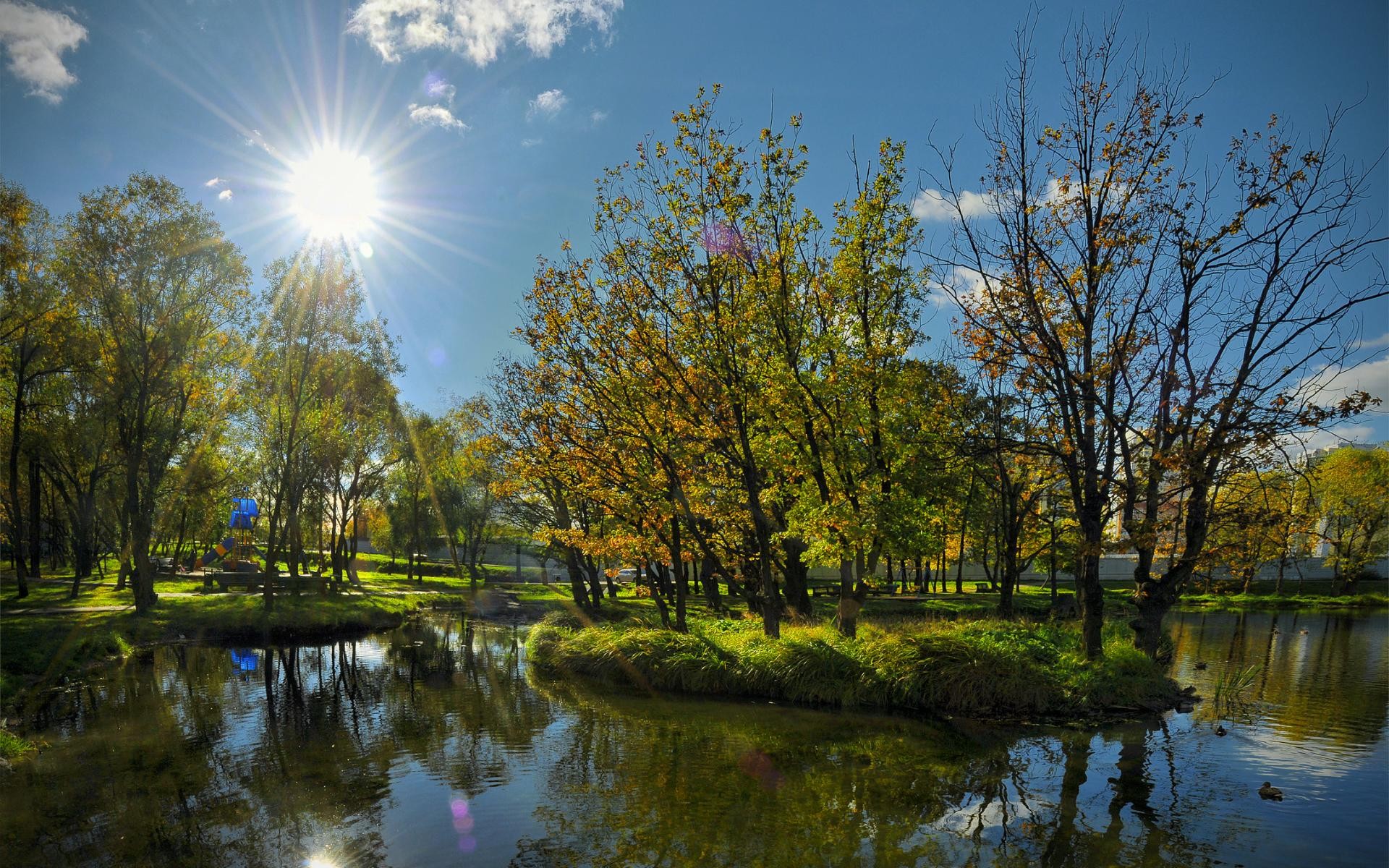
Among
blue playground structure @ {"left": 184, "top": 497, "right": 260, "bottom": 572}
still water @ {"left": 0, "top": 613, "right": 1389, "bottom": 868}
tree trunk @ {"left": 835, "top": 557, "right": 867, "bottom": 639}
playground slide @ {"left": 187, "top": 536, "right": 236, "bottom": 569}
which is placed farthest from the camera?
playground slide @ {"left": 187, "top": 536, "right": 236, "bottom": 569}

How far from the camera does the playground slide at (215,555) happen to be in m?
62.7

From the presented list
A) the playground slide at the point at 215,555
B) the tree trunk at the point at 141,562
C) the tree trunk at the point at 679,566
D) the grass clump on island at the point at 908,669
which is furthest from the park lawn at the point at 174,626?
the playground slide at the point at 215,555

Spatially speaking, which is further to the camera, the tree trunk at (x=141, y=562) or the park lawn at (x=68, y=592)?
the park lawn at (x=68, y=592)

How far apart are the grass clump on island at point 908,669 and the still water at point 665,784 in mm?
835

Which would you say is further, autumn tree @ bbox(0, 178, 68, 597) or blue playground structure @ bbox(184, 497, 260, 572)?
blue playground structure @ bbox(184, 497, 260, 572)

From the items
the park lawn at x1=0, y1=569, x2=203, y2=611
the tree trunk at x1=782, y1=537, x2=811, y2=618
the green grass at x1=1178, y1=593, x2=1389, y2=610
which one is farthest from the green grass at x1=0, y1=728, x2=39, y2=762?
the green grass at x1=1178, y1=593, x2=1389, y2=610

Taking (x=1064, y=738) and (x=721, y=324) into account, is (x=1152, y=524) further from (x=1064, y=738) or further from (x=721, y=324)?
(x=721, y=324)

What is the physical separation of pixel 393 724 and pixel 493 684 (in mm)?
4411

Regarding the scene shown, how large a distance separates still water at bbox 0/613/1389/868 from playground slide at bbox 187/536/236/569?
54184 millimetres

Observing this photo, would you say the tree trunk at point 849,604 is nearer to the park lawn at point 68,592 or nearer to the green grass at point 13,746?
the green grass at point 13,746

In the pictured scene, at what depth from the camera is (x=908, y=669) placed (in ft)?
47.2

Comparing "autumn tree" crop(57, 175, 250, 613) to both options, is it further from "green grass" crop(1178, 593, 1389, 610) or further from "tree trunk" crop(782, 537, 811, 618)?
"green grass" crop(1178, 593, 1389, 610)

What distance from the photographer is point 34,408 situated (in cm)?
3216

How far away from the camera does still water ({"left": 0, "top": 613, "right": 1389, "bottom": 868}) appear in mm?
7934
